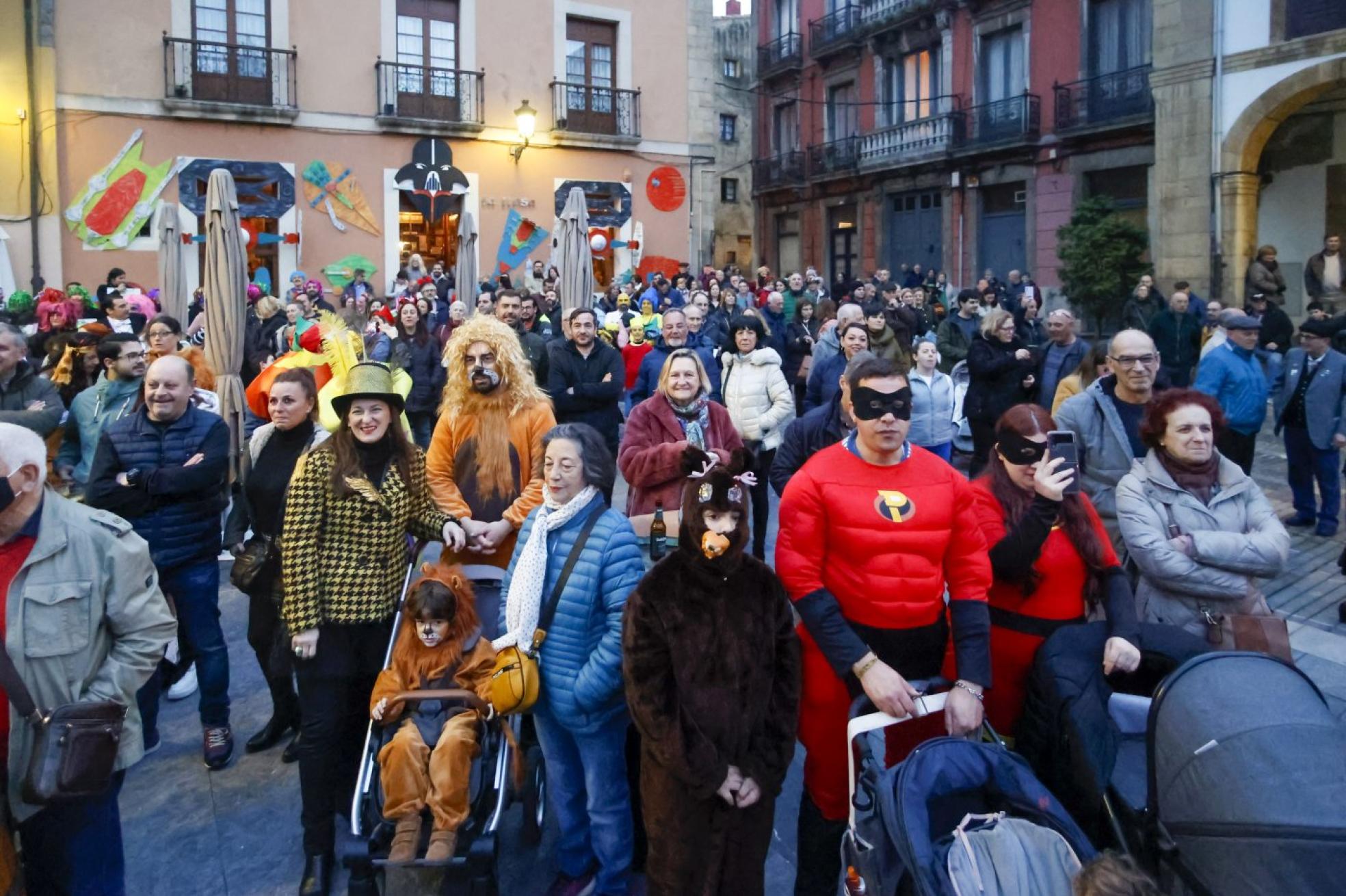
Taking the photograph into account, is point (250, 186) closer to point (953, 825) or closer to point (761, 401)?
point (761, 401)

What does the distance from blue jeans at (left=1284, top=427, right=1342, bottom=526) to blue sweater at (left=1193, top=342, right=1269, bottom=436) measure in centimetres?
96

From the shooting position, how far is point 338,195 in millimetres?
19781

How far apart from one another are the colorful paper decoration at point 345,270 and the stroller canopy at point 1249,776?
1861 centimetres

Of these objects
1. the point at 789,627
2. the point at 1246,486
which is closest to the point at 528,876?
the point at 789,627

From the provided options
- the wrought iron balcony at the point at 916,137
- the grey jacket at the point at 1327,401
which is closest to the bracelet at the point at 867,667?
the grey jacket at the point at 1327,401

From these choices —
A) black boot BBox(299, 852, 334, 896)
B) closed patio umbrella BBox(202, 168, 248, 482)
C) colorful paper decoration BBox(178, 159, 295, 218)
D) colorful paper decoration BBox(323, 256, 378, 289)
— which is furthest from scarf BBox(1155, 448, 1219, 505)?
colorful paper decoration BBox(178, 159, 295, 218)

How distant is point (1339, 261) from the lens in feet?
47.5

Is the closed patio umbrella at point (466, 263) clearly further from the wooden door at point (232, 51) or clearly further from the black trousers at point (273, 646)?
the black trousers at point (273, 646)

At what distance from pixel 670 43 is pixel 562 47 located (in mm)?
2778

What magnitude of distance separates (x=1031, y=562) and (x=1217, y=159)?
52.5 feet

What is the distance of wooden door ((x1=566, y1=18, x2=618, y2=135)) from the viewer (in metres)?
21.9

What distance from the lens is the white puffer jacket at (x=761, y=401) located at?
21.5ft

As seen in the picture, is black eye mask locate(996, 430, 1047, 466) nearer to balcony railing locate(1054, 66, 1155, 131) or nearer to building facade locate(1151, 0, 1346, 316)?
building facade locate(1151, 0, 1346, 316)

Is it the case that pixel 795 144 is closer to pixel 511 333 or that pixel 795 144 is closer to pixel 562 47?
pixel 562 47
